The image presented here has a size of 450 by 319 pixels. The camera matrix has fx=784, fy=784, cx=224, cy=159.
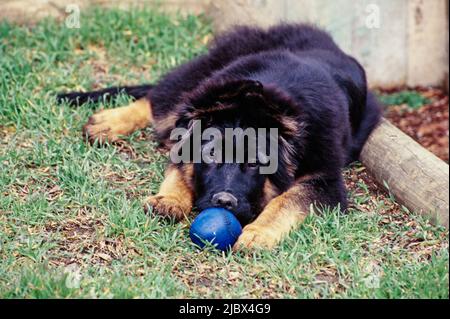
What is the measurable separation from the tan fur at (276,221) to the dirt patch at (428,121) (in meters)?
3.74

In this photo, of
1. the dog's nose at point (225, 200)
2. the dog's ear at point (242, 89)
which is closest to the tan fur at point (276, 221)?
the dog's nose at point (225, 200)

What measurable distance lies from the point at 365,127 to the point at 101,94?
7.64ft

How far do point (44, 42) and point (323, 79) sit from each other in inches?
131

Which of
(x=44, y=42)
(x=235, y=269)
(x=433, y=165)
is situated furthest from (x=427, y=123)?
(x=235, y=269)

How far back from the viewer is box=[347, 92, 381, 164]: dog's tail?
636 centimetres

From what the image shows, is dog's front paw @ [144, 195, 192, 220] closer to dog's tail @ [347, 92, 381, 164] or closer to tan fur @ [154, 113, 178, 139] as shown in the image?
tan fur @ [154, 113, 178, 139]

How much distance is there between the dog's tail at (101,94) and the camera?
22.6 feet

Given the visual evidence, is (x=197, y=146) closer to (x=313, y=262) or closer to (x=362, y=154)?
(x=313, y=262)

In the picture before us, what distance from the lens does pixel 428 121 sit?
29.6 feet

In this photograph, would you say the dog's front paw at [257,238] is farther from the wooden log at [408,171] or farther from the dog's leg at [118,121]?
the dog's leg at [118,121]

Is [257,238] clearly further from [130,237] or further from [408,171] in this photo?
[408,171]

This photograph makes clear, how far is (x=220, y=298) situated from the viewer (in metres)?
4.37

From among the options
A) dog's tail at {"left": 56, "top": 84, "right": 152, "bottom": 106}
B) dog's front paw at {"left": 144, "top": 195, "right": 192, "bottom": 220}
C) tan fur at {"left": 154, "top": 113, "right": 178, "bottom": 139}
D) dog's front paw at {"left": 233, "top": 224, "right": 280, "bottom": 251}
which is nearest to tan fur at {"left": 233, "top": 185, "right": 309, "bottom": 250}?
dog's front paw at {"left": 233, "top": 224, "right": 280, "bottom": 251}

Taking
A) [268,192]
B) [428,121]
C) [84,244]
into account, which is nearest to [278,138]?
[268,192]
